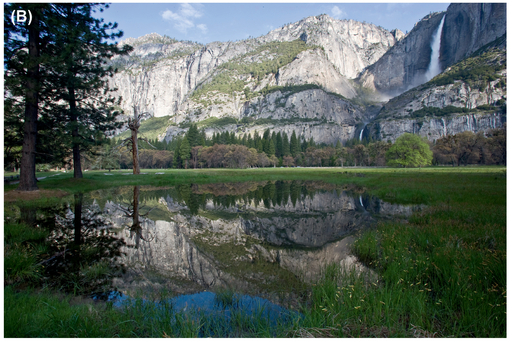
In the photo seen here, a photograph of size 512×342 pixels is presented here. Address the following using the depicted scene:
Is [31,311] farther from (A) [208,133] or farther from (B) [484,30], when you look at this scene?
(B) [484,30]

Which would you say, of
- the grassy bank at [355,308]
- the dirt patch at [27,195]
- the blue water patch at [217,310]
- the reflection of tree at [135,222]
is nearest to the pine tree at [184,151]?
the dirt patch at [27,195]

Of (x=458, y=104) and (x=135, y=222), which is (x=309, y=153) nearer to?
(x=135, y=222)

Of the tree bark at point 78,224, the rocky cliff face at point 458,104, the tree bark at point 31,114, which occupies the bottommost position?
the tree bark at point 78,224

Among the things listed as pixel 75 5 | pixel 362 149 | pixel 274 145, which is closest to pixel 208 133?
pixel 274 145

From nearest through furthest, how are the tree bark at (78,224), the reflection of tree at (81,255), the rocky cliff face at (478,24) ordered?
the reflection of tree at (81,255)
the tree bark at (78,224)
the rocky cliff face at (478,24)

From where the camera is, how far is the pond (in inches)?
184

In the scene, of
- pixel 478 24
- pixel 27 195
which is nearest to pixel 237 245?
pixel 27 195

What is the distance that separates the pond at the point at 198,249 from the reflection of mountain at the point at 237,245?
0.02 m

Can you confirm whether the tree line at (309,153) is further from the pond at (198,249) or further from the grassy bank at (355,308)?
the grassy bank at (355,308)

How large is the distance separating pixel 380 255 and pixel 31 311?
23.0 feet

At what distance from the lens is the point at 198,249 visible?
22.9 feet

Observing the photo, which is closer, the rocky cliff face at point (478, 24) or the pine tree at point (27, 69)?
the pine tree at point (27, 69)

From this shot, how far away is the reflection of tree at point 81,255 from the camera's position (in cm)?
456

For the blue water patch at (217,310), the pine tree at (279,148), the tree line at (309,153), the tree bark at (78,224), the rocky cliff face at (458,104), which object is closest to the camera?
the blue water patch at (217,310)
